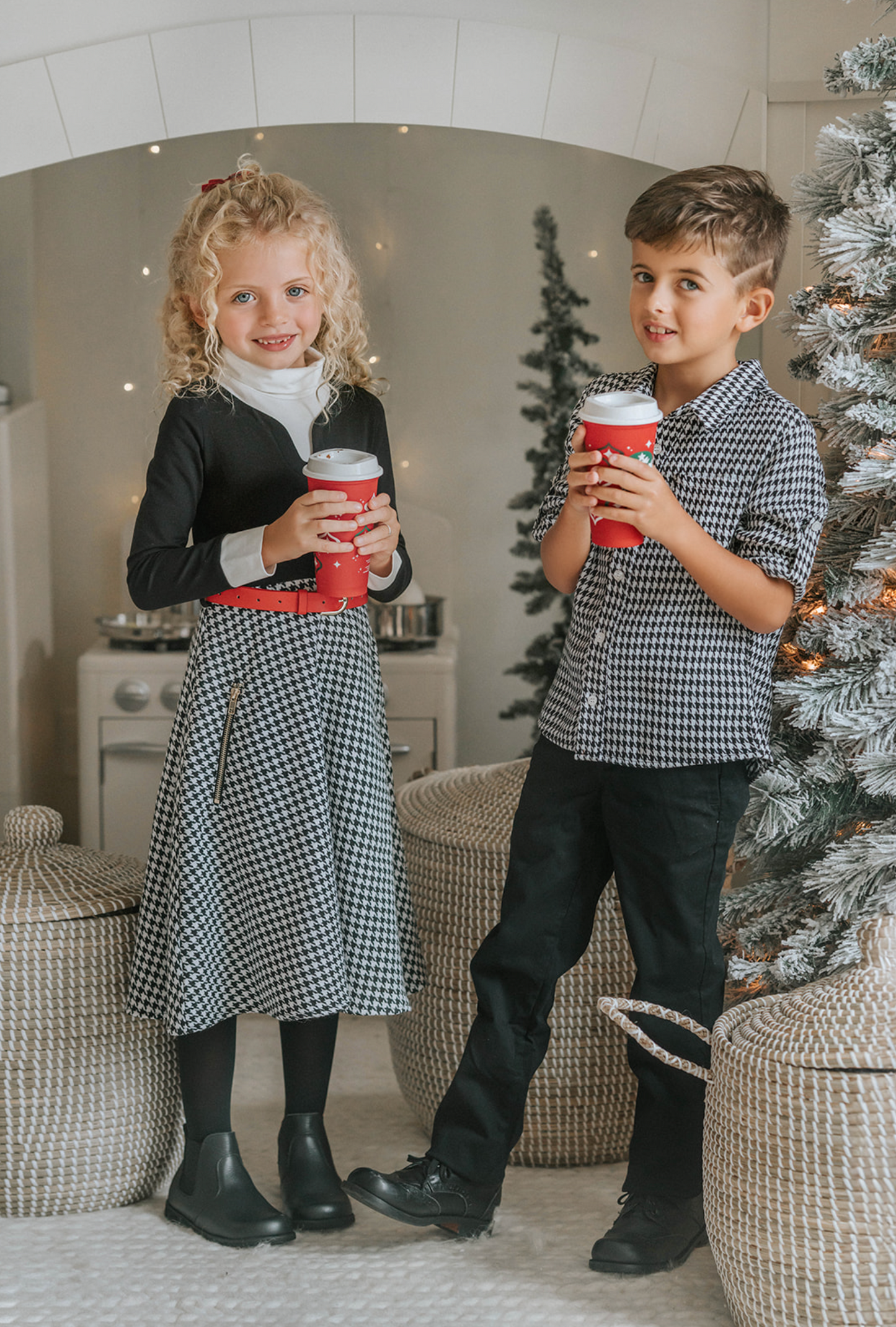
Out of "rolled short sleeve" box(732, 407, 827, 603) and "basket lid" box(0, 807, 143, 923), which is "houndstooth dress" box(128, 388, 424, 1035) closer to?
"basket lid" box(0, 807, 143, 923)

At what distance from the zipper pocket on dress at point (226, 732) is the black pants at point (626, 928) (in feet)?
1.39

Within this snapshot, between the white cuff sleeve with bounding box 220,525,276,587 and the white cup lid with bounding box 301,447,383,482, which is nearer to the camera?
the white cup lid with bounding box 301,447,383,482

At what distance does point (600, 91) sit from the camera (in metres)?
2.48

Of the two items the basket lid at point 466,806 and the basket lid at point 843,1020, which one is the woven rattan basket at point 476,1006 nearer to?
the basket lid at point 466,806

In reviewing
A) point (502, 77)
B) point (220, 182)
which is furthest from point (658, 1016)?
point (502, 77)

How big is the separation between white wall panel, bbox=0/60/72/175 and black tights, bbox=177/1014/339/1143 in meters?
1.71

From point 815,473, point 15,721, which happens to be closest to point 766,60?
point 815,473

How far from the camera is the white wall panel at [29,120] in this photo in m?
2.46

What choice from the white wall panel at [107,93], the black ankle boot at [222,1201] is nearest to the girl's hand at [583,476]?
the black ankle boot at [222,1201]

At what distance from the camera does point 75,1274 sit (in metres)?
1.76

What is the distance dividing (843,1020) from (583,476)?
69cm

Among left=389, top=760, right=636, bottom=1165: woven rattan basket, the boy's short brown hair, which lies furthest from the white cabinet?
the boy's short brown hair

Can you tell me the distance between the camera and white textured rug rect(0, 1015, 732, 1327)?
65.4 inches

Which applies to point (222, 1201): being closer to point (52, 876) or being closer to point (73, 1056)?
point (73, 1056)
